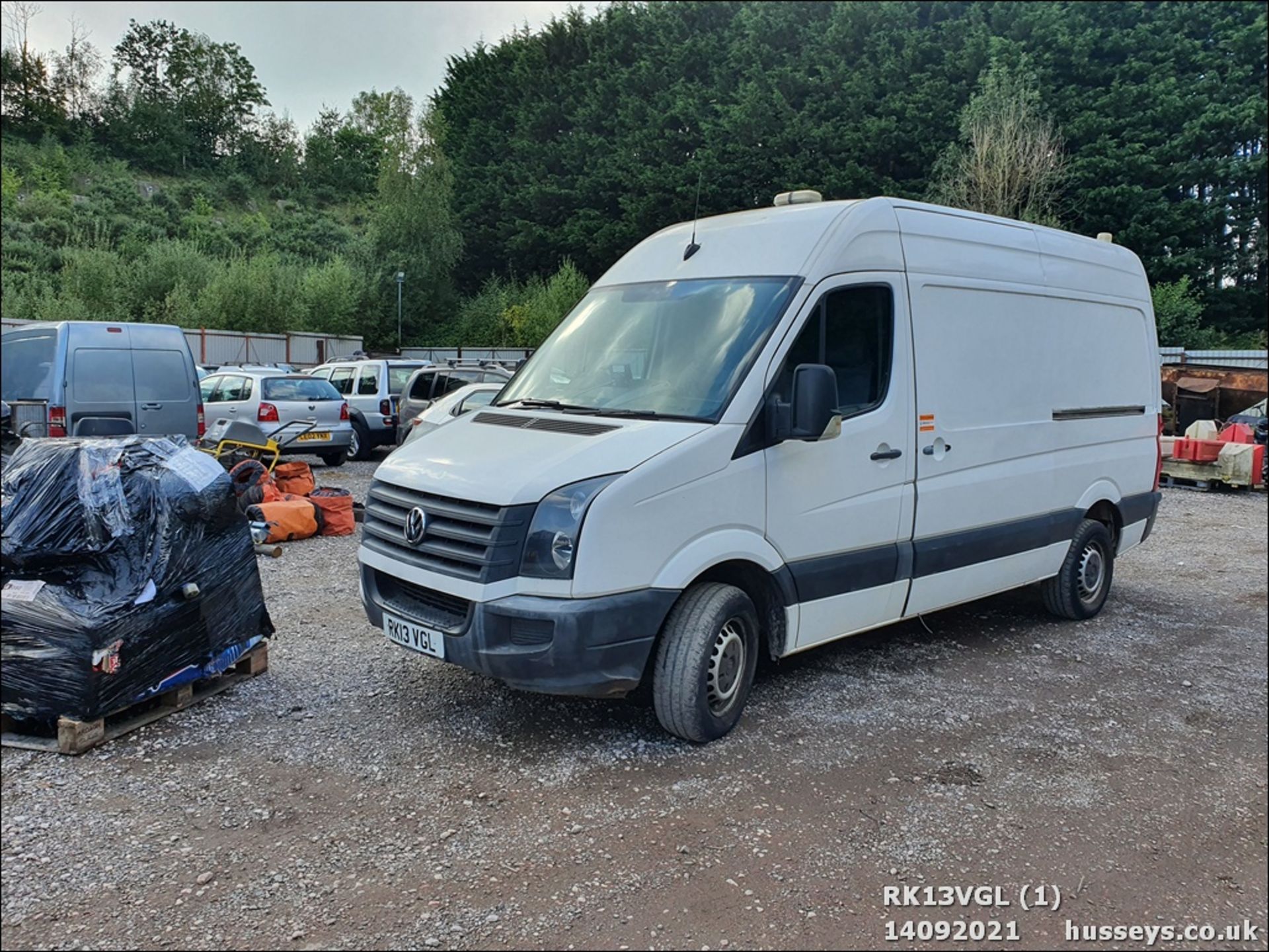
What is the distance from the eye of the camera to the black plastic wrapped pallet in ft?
12.2

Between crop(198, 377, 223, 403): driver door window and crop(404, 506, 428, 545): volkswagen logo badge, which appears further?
crop(198, 377, 223, 403): driver door window

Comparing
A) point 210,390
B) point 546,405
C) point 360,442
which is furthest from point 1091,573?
point 210,390

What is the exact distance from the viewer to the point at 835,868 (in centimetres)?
309

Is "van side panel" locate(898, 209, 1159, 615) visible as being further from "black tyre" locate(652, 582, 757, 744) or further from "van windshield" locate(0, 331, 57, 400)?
"van windshield" locate(0, 331, 57, 400)

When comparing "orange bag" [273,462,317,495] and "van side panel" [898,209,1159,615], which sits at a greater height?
"van side panel" [898,209,1159,615]

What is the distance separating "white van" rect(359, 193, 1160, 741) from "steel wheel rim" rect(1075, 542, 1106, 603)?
0.13 metres

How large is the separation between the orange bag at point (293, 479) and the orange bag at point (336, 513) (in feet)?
1.90

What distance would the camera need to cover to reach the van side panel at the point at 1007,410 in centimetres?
493

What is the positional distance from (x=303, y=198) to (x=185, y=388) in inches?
1912

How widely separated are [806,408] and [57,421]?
27.3 feet

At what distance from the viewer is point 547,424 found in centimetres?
419

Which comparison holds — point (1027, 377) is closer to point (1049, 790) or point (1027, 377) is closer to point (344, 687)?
point (1049, 790)

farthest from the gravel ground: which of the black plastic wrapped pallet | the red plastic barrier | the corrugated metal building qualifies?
the corrugated metal building

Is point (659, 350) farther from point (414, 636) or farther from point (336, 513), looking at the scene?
point (336, 513)
